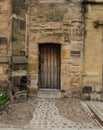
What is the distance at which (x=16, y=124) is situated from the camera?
8062 millimetres

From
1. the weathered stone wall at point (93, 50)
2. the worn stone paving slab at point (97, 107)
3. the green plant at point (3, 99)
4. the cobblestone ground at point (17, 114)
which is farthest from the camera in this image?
the weathered stone wall at point (93, 50)

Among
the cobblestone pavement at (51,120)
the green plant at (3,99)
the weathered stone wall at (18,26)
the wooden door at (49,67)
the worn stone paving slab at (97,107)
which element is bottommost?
the cobblestone pavement at (51,120)

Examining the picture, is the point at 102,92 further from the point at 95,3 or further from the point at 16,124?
the point at 16,124

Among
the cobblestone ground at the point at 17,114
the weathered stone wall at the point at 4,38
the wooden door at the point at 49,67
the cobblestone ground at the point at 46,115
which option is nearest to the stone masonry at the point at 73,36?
the wooden door at the point at 49,67

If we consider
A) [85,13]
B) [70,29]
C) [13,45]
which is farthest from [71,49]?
[13,45]

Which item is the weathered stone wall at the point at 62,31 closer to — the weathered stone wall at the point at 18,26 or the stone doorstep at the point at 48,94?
the weathered stone wall at the point at 18,26

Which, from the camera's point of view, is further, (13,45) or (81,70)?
(81,70)

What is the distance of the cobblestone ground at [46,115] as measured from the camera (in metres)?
8.08

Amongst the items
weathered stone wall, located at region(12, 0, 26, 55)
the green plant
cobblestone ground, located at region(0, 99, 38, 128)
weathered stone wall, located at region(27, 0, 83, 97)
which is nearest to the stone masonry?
weathered stone wall, located at region(27, 0, 83, 97)

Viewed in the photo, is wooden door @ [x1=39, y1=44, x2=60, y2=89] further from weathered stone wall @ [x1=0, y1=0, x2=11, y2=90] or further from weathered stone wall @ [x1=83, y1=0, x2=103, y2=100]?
weathered stone wall @ [x1=0, y1=0, x2=11, y2=90]

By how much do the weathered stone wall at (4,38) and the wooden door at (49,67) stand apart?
1613mm

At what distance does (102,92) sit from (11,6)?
5.02 meters

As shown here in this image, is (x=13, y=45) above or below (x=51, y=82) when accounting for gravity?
above

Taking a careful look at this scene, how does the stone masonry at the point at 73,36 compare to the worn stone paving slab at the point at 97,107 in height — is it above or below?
above
